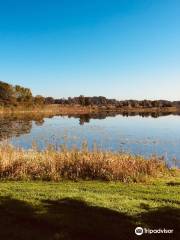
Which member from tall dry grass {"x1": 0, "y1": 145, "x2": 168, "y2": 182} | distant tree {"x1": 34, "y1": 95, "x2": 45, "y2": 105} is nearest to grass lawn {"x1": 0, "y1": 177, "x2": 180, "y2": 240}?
tall dry grass {"x1": 0, "y1": 145, "x2": 168, "y2": 182}

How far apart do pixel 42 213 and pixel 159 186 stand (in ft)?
14.5

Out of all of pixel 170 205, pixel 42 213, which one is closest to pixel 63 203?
pixel 42 213

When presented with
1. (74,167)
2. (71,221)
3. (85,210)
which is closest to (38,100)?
(74,167)

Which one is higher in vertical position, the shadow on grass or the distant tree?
the distant tree

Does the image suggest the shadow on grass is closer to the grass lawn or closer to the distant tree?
the grass lawn

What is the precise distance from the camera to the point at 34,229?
648 cm

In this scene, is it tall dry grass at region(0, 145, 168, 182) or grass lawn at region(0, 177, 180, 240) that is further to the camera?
tall dry grass at region(0, 145, 168, 182)

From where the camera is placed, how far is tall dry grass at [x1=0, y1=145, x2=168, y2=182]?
1141cm

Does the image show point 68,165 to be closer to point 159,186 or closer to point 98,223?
point 159,186

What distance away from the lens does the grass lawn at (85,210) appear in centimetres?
633

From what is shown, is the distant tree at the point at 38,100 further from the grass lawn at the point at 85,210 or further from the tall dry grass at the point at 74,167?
the grass lawn at the point at 85,210

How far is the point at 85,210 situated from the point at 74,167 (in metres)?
4.36

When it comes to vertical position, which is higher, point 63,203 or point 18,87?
point 18,87

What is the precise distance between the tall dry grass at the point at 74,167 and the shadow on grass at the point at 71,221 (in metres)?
3.25
